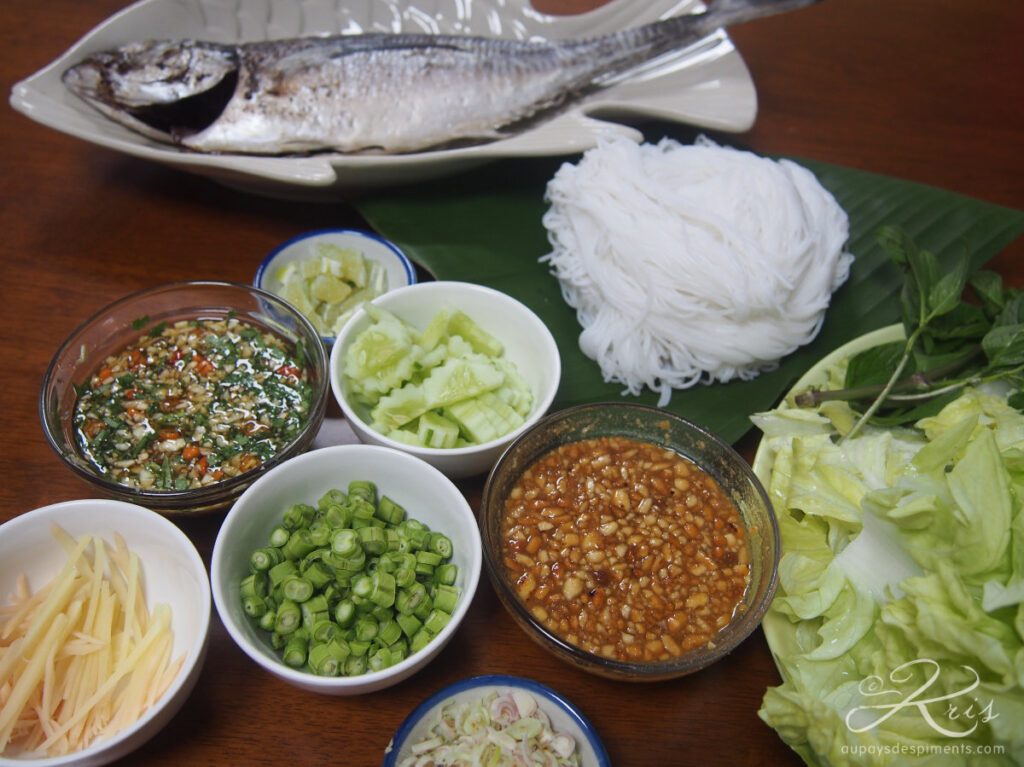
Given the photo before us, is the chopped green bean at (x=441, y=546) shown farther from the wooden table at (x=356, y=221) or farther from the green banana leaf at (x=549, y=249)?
the green banana leaf at (x=549, y=249)

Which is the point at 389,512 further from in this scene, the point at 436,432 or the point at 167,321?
the point at 167,321

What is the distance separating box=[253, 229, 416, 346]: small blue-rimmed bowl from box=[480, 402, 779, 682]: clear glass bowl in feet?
2.38

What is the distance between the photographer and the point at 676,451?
1.85 m

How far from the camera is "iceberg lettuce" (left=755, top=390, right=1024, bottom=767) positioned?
4.40ft

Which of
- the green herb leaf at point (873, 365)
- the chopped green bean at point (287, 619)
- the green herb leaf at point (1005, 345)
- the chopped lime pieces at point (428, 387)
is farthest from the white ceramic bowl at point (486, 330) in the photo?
the green herb leaf at point (1005, 345)

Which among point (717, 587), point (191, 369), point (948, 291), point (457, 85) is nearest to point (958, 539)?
point (717, 587)

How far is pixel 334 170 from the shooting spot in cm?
228

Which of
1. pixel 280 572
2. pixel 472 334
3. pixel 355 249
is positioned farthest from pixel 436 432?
pixel 355 249

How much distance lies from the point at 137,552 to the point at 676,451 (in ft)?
3.96

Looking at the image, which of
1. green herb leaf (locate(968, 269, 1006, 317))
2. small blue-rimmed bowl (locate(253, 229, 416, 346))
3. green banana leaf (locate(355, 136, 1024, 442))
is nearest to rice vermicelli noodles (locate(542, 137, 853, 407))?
Answer: green banana leaf (locate(355, 136, 1024, 442))

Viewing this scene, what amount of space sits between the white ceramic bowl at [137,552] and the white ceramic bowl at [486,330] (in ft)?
1.55

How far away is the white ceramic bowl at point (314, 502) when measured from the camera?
4.55ft

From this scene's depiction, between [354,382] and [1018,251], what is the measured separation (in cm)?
227

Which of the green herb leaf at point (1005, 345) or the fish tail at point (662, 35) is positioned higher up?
the fish tail at point (662, 35)
